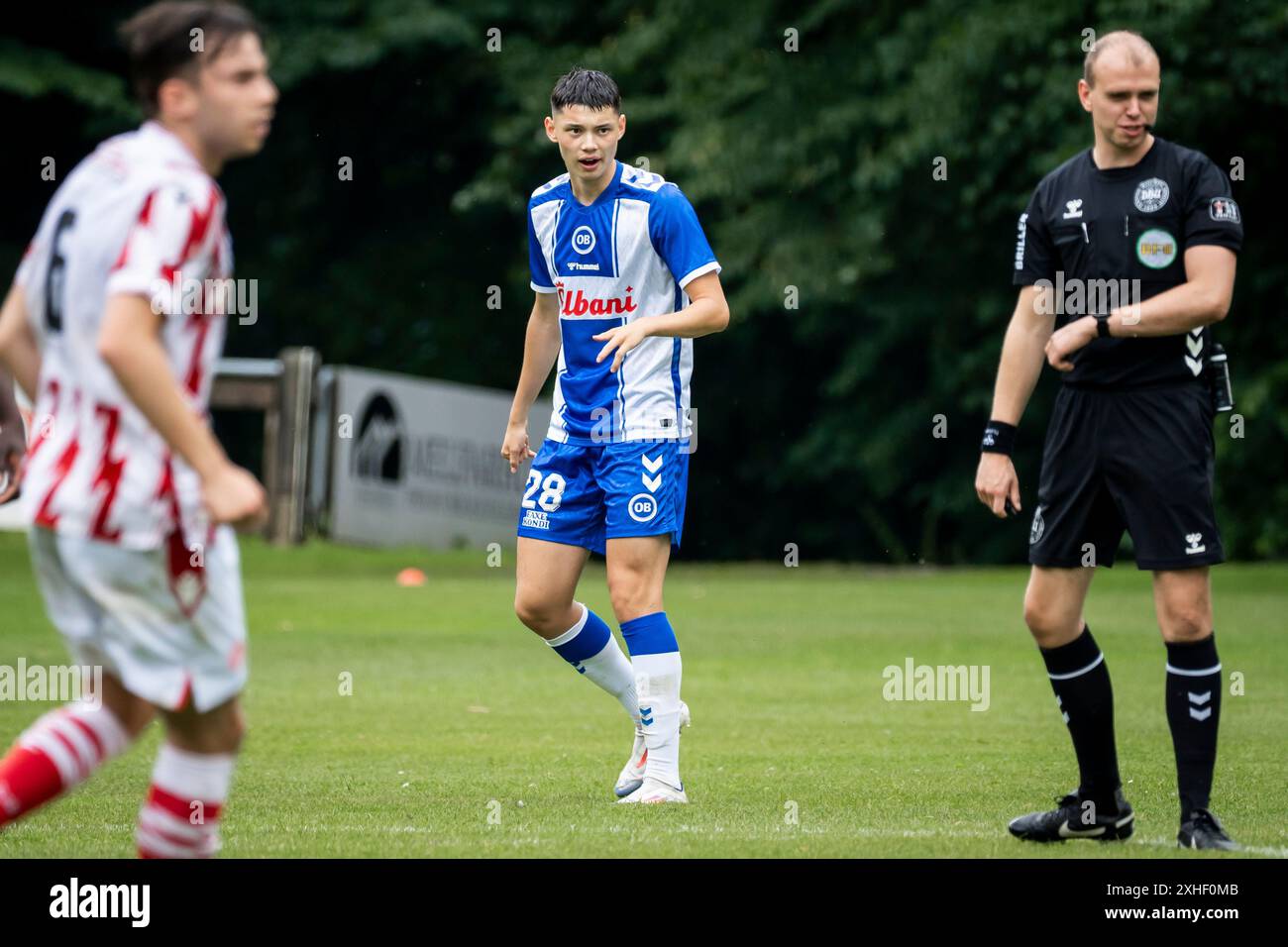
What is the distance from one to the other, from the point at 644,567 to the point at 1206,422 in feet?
7.40

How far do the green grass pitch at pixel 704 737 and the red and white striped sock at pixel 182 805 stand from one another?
4.21ft

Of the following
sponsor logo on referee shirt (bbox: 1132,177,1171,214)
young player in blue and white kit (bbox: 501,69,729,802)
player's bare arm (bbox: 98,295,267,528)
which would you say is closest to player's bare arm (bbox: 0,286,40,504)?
player's bare arm (bbox: 98,295,267,528)

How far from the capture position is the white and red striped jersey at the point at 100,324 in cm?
425

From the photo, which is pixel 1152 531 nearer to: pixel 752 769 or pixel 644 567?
pixel 644 567

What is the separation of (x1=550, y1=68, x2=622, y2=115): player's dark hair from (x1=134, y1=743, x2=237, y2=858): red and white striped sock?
350 centimetres

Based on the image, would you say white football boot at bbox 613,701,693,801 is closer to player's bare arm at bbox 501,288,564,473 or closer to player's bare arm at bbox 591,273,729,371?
player's bare arm at bbox 501,288,564,473

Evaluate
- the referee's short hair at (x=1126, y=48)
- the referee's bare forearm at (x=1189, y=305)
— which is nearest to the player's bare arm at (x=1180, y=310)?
the referee's bare forearm at (x=1189, y=305)

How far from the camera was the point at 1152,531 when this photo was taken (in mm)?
5961

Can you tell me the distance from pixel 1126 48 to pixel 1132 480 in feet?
4.39

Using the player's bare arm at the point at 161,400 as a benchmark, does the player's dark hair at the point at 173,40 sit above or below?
above

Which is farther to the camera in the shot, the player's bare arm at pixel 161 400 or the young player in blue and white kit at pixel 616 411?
the young player in blue and white kit at pixel 616 411

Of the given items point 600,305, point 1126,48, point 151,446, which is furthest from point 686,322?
point 151,446

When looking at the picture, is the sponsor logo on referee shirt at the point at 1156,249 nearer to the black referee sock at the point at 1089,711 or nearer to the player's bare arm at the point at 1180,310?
the player's bare arm at the point at 1180,310

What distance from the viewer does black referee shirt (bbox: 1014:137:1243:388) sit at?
19.6 ft
